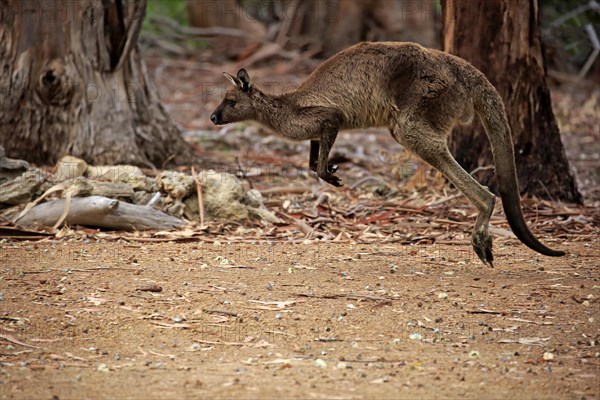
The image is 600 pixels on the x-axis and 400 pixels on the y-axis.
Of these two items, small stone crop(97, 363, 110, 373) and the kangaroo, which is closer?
small stone crop(97, 363, 110, 373)

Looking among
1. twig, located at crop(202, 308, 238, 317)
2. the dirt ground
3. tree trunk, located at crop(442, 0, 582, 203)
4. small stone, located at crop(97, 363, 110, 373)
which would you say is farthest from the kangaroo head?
small stone, located at crop(97, 363, 110, 373)

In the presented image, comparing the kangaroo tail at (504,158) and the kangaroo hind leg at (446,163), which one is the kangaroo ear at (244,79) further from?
the kangaroo tail at (504,158)

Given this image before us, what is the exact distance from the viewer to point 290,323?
5387mm

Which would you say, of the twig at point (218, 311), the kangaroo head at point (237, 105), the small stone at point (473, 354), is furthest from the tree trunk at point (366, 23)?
the small stone at point (473, 354)

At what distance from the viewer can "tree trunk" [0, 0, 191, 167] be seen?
9.58 m

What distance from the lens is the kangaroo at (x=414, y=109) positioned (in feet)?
21.9

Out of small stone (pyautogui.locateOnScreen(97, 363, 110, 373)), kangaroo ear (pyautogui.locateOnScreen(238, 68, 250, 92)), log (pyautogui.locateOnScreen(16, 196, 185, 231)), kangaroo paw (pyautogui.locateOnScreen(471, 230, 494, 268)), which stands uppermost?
kangaroo ear (pyautogui.locateOnScreen(238, 68, 250, 92))

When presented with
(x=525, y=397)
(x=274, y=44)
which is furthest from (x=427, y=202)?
(x=274, y=44)

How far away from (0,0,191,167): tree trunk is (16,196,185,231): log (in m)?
1.98

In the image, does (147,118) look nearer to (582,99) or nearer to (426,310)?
(426,310)

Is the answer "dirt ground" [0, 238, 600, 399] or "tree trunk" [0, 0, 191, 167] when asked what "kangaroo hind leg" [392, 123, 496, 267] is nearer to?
"dirt ground" [0, 238, 600, 399]

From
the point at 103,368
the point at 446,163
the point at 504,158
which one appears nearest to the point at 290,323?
the point at 103,368

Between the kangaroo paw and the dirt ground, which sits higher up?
the kangaroo paw

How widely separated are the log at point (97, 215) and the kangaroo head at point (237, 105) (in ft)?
3.52
